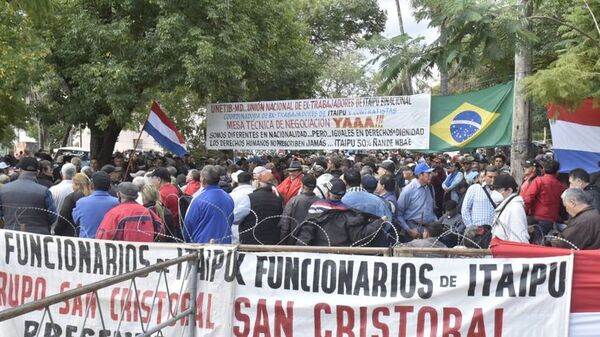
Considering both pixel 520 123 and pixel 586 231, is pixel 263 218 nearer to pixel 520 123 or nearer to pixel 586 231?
pixel 586 231

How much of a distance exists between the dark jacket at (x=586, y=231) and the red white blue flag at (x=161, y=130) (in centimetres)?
944

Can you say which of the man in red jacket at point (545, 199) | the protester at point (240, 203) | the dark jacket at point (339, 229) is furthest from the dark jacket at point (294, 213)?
the man in red jacket at point (545, 199)

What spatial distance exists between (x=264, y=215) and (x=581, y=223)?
352cm

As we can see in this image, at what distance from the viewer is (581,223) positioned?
5.78 meters

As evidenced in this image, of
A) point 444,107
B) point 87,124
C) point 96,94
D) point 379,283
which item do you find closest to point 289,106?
point 444,107

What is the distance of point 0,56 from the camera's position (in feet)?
48.9

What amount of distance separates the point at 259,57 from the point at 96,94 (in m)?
4.84

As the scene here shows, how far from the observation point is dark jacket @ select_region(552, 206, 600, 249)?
5715mm

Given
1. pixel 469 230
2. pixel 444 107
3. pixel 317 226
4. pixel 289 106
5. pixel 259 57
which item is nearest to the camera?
pixel 317 226

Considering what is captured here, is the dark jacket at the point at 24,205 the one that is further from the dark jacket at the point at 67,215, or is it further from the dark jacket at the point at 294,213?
the dark jacket at the point at 294,213

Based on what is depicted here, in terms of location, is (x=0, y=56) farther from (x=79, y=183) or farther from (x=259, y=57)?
(x=79, y=183)

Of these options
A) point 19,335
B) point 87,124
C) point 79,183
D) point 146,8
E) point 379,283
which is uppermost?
point 146,8

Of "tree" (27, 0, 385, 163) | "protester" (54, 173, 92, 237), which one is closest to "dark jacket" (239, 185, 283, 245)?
"protester" (54, 173, 92, 237)

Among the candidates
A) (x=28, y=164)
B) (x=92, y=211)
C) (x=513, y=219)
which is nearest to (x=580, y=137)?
(x=513, y=219)
